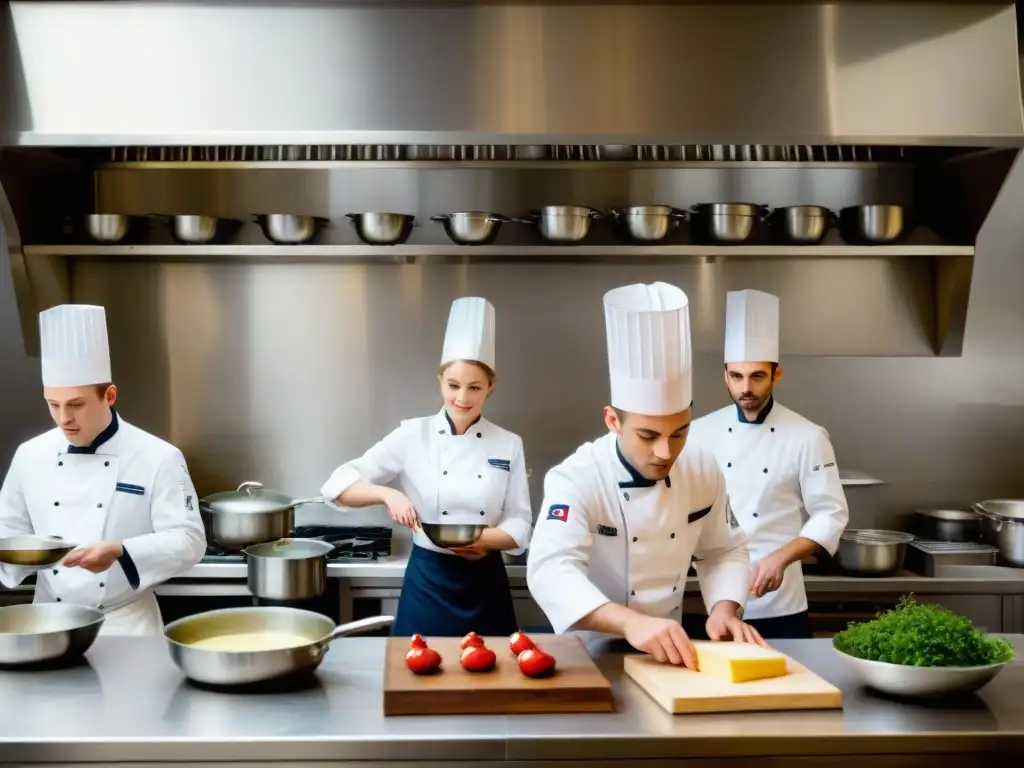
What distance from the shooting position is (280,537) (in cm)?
371


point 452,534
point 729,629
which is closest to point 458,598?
point 452,534

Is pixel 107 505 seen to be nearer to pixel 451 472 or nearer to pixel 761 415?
pixel 451 472

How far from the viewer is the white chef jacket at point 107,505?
9.89 feet

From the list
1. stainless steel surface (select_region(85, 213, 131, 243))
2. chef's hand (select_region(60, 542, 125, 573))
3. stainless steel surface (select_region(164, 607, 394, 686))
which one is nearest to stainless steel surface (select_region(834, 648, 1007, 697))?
stainless steel surface (select_region(164, 607, 394, 686))

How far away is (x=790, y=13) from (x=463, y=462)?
1855mm

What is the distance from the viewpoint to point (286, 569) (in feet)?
11.5

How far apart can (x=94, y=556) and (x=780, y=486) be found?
2.16 metres

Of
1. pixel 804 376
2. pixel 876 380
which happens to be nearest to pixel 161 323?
pixel 804 376

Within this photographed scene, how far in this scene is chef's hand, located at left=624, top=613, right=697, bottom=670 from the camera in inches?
79.5

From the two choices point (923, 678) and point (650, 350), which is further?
point (650, 350)

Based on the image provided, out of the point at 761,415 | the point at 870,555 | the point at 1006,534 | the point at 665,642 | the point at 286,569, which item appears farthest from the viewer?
the point at 1006,534

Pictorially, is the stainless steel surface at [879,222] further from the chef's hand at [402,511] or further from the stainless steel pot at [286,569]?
the stainless steel pot at [286,569]

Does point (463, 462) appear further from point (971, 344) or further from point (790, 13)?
point (971, 344)

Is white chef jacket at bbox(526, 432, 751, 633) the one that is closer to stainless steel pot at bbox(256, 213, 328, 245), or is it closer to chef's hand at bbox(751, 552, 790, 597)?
chef's hand at bbox(751, 552, 790, 597)
